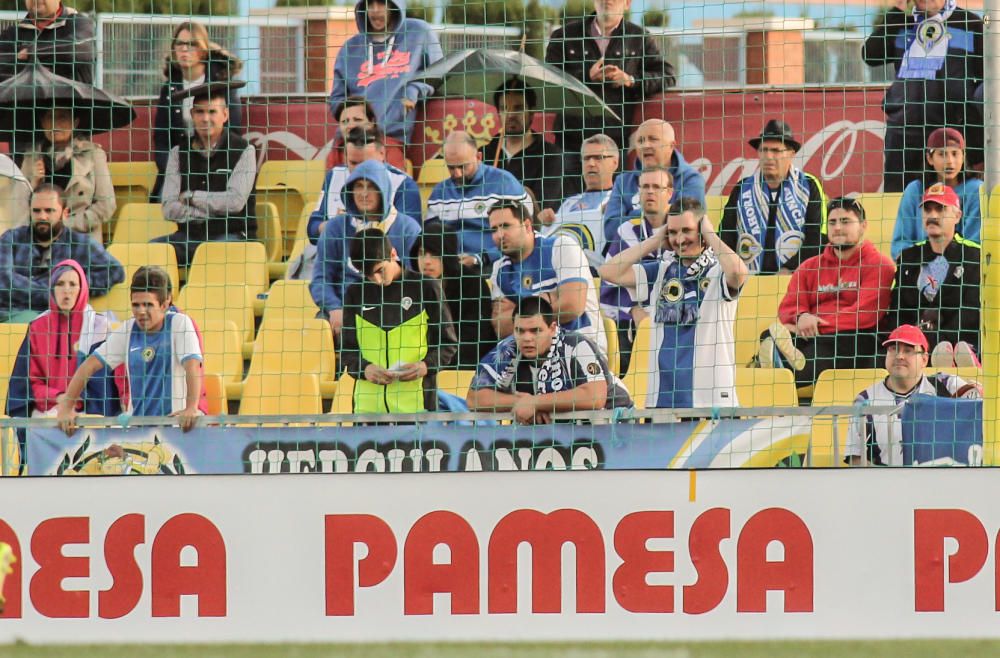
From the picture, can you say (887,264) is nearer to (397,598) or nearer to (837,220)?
(837,220)

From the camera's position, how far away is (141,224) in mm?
6516

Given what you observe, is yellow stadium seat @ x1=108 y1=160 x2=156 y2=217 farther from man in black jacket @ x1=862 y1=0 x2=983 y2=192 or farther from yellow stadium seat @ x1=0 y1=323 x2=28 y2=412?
man in black jacket @ x1=862 y1=0 x2=983 y2=192

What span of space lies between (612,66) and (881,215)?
4.29 feet

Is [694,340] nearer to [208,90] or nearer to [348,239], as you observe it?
[348,239]

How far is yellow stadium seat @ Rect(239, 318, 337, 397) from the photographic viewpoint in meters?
5.62

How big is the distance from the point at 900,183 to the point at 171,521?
11.0ft

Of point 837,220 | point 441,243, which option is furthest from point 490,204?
point 837,220

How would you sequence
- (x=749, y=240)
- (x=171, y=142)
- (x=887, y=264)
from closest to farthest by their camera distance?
(x=887, y=264), (x=749, y=240), (x=171, y=142)

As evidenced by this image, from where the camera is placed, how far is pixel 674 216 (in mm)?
5414

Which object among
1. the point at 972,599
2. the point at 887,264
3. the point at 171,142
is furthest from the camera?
the point at 171,142

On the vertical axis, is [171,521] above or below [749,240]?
below

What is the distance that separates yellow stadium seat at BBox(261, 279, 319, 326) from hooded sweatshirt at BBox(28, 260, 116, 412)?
0.72 m

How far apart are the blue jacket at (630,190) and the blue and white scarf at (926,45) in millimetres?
945

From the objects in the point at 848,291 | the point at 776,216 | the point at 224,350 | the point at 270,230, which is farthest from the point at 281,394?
the point at 848,291
